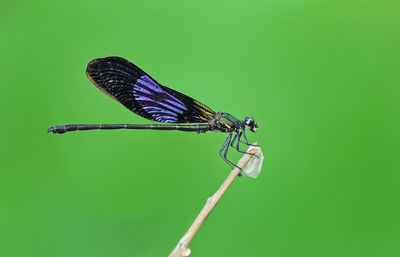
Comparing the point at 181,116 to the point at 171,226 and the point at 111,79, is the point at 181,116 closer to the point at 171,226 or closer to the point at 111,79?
the point at 111,79

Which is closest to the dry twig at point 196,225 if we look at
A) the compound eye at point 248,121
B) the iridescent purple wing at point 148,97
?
the compound eye at point 248,121

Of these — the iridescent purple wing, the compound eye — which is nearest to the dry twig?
the compound eye

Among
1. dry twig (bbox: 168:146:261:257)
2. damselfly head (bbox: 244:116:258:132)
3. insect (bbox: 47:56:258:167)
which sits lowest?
dry twig (bbox: 168:146:261:257)

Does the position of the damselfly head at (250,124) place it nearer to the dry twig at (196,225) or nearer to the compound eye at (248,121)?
the compound eye at (248,121)

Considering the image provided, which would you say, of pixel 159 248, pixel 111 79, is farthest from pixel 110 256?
pixel 111 79

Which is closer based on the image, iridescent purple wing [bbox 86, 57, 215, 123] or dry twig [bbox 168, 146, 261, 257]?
dry twig [bbox 168, 146, 261, 257]

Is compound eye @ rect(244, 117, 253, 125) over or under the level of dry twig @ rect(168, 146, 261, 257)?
over

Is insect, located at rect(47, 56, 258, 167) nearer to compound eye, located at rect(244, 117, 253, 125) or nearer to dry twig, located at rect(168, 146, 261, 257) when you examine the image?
compound eye, located at rect(244, 117, 253, 125)
